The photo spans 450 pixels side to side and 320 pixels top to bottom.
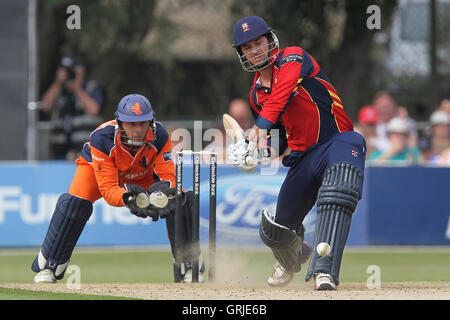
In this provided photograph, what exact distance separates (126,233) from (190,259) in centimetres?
440

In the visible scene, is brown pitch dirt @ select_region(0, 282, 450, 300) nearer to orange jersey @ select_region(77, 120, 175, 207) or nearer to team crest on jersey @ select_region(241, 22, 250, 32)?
orange jersey @ select_region(77, 120, 175, 207)

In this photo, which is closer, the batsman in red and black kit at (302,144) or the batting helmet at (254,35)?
the batsman in red and black kit at (302,144)

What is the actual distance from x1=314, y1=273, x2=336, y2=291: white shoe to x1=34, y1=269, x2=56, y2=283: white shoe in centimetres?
314

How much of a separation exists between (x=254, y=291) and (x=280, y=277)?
123 centimetres

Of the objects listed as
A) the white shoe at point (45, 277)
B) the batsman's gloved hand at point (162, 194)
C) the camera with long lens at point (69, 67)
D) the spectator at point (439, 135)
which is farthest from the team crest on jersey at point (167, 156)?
the spectator at point (439, 135)

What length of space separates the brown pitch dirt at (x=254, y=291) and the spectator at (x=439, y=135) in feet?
20.2

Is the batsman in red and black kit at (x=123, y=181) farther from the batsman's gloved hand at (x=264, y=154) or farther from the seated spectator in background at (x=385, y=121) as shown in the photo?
the seated spectator in background at (x=385, y=121)

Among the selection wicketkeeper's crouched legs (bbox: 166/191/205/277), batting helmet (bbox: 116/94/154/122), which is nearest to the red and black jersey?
batting helmet (bbox: 116/94/154/122)

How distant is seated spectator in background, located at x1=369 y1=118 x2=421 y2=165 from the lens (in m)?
14.7

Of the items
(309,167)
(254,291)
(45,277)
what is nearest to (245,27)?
(309,167)

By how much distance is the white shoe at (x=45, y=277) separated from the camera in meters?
9.75

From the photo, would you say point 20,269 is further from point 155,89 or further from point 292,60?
point 155,89

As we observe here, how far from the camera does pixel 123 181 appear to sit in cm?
982

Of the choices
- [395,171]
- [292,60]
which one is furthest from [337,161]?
[395,171]
